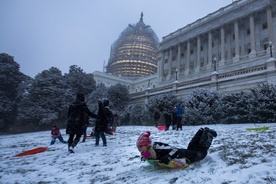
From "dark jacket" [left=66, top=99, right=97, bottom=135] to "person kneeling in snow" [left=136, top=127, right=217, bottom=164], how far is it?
3.07 meters

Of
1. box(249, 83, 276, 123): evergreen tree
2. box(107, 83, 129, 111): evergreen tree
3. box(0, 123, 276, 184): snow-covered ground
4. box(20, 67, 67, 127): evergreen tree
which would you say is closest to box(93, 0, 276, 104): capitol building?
box(107, 83, 129, 111): evergreen tree

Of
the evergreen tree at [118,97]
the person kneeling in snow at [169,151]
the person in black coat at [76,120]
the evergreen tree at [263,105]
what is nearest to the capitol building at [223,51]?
the evergreen tree at [118,97]

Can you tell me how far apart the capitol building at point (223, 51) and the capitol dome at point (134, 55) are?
33.1 meters

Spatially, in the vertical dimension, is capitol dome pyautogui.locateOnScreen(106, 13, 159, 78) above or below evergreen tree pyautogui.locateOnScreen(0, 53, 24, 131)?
above

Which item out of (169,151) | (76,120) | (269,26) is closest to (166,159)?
(169,151)

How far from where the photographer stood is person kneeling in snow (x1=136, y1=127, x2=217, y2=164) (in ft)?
13.5

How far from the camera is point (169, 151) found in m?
4.21

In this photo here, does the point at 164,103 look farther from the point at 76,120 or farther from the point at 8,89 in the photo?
the point at 8,89

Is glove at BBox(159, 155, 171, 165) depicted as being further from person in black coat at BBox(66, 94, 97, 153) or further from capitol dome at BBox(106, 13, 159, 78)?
capitol dome at BBox(106, 13, 159, 78)

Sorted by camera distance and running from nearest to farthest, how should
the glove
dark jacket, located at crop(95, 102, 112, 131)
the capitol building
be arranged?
1. the glove
2. dark jacket, located at crop(95, 102, 112, 131)
3. the capitol building

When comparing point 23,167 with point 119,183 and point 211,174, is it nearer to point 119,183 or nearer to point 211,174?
point 119,183

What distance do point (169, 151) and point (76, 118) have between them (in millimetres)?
3669

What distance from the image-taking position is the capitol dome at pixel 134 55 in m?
85.4

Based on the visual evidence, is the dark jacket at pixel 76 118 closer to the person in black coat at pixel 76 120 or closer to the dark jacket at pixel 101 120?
the person in black coat at pixel 76 120
